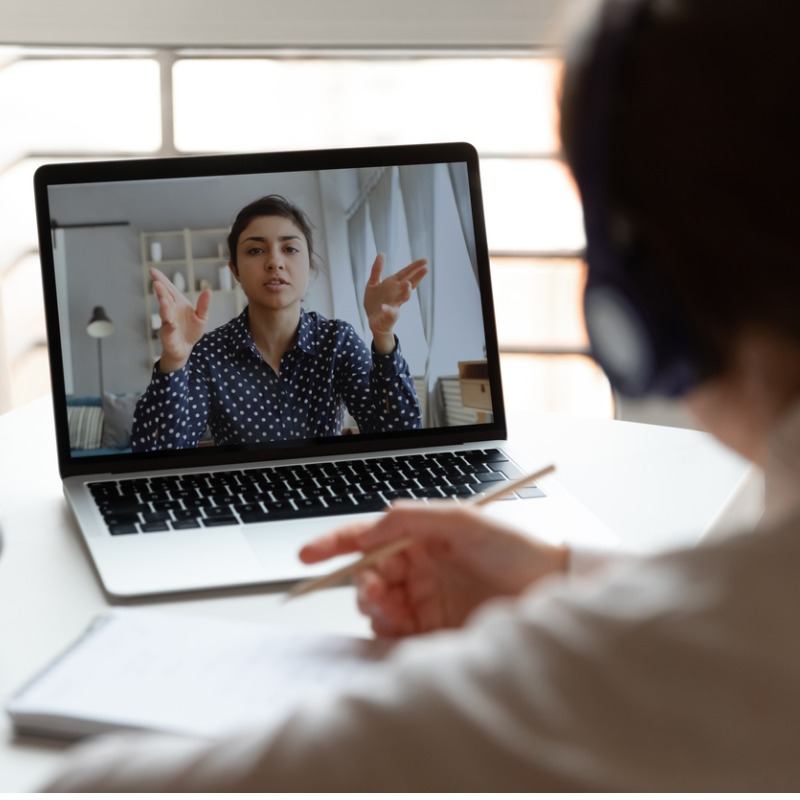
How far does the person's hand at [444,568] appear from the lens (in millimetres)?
699

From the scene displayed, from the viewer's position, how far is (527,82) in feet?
7.36

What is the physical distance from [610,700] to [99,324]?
81 centimetres

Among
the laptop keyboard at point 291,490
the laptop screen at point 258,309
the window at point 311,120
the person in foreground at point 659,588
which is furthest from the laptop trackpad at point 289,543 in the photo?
the window at point 311,120

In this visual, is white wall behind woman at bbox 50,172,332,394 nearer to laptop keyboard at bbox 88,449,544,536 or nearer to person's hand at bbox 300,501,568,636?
laptop keyboard at bbox 88,449,544,536

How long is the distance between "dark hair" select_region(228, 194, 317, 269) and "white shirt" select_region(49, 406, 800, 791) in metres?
0.75

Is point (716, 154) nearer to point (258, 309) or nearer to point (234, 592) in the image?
point (234, 592)

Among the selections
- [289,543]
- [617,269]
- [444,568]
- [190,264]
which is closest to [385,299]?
[190,264]

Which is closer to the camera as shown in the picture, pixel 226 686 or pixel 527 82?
pixel 226 686

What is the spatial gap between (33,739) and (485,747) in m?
0.36

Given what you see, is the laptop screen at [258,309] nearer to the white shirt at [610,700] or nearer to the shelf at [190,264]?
the shelf at [190,264]

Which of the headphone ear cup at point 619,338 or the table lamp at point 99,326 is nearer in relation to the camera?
the headphone ear cup at point 619,338

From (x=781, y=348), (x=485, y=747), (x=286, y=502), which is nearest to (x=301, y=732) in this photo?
(x=485, y=747)

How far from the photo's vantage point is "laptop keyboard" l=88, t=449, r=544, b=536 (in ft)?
2.99

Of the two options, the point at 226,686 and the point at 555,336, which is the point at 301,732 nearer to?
the point at 226,686
